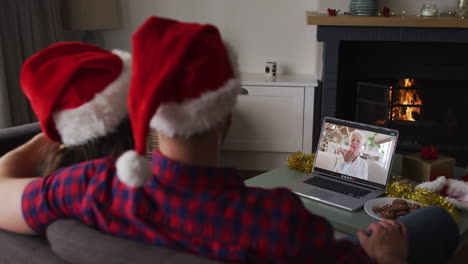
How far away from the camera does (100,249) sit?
871mm

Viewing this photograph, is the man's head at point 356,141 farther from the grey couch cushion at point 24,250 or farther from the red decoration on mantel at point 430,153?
the grey couch cushion at point 24,250

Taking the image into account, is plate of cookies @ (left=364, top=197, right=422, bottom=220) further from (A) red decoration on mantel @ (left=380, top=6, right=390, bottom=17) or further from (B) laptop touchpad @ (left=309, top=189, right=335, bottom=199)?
(A) red decoration on mantel @ (left=380, top=6, right=390, bottom=17)

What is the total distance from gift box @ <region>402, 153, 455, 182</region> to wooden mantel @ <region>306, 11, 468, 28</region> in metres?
1.04

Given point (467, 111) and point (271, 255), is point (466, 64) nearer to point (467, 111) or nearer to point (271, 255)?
point (467, 111)

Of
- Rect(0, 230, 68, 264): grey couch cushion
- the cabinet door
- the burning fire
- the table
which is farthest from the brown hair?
the burning fire

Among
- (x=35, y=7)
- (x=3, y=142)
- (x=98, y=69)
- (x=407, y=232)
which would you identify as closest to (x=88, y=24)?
(x=35, y=7)

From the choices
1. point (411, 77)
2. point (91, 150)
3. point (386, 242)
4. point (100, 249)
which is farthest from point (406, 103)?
point (100, 249)

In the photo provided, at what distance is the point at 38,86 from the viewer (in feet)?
3.47

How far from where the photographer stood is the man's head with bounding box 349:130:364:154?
1.90 m

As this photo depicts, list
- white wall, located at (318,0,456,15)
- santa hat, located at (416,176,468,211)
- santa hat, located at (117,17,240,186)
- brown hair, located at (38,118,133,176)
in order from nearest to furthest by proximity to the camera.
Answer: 1. santa hat, located at (117,17,240,186)
2. brown hair, located at (38,118,133,176)
3. santa hat, located at (416,176,468,211)
4. white wall, located at (318,0,456,15)

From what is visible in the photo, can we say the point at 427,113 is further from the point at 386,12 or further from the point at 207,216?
the point at 207,216

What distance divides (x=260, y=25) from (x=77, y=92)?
254 centimetres

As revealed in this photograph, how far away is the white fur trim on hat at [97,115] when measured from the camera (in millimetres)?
1067

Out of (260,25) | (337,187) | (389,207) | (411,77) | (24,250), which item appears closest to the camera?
(24,250)
